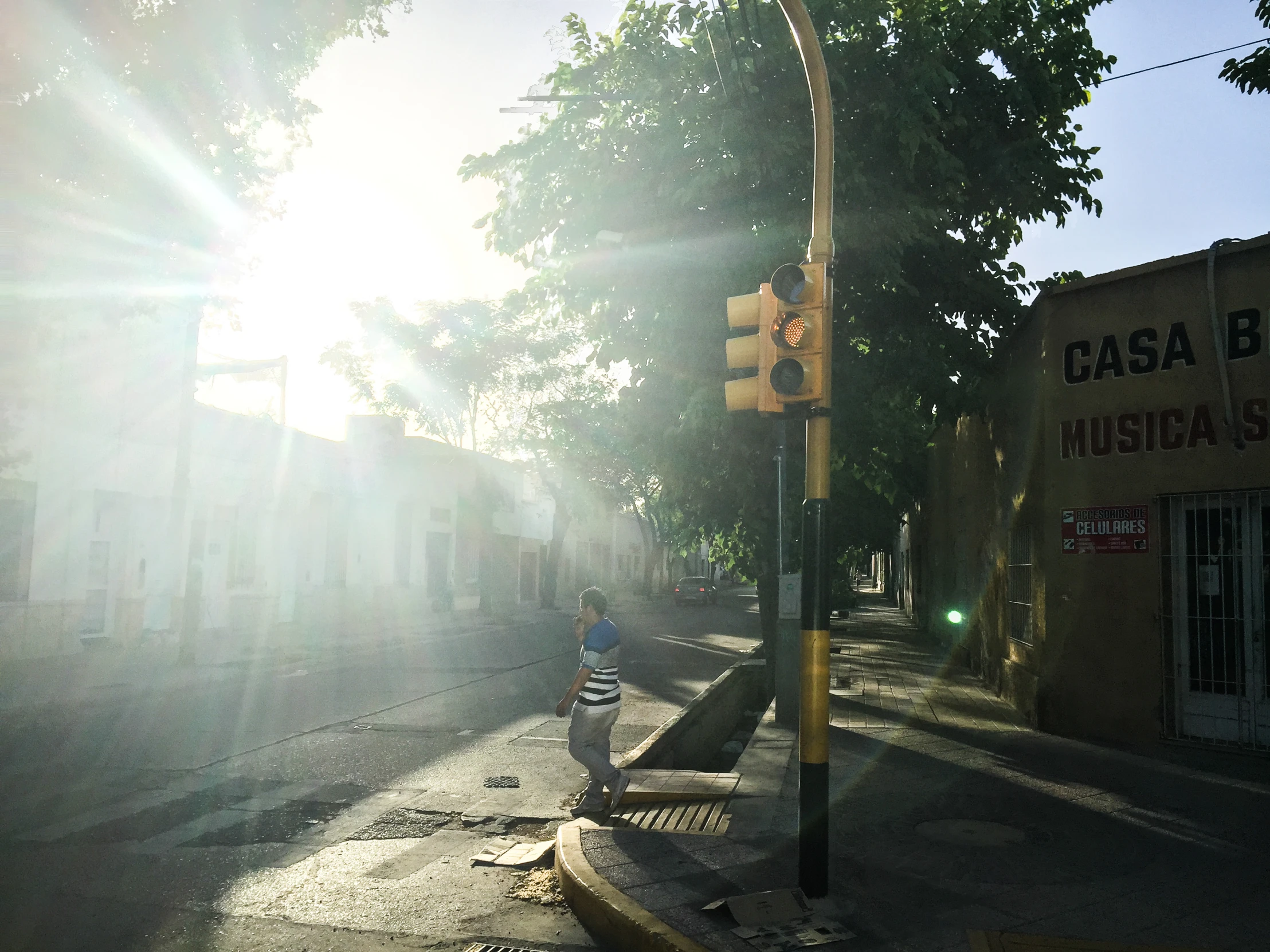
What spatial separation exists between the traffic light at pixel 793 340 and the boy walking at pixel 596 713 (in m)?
2.44

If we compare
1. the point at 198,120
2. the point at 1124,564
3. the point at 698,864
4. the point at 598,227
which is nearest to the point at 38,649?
the point at 198,120

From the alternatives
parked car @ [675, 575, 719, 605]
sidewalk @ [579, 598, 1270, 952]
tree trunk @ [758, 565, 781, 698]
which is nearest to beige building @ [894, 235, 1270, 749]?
sidewalk @ [579, 598, 1270, 952]

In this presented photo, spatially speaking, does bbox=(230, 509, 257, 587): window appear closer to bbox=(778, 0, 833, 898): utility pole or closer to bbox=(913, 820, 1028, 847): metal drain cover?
bbox=(913, 820, 1028, 847): metal drain cover

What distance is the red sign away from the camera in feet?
29.8

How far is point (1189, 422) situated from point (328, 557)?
23.1 meters

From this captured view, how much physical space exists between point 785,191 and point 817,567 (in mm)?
6475

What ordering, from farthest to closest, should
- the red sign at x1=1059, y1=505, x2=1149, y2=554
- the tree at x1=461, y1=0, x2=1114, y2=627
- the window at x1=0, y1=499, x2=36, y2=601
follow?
the window at x1=0, y1=499, x2=36, y2=601 < the tree at x1=461, y1=0, x2=1114, y2=627 < the red sign at x1=1059, y1=505, x2=1149, y2=554

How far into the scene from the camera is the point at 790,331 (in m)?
5.25

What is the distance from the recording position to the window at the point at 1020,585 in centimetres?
1073

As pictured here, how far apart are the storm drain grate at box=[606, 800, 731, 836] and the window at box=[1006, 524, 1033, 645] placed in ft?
17.3

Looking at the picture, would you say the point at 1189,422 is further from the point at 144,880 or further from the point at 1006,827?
the point at 144,880

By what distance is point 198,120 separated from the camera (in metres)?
11.2

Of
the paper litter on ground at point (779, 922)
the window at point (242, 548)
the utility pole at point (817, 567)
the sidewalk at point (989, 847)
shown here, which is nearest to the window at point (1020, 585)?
the sidewalk at point (989, 847)

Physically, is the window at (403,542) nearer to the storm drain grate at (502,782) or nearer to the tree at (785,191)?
the tree at (785,191)
